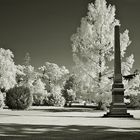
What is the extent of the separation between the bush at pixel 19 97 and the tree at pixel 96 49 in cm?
503

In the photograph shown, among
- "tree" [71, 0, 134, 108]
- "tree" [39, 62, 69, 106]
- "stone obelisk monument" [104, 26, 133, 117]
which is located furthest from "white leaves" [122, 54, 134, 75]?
"tree" [39, 62, 69, 106]

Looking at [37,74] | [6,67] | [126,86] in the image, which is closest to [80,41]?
[126,86]

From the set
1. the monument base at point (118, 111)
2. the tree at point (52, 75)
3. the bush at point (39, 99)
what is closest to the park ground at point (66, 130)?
the monument base at point (118, 111)

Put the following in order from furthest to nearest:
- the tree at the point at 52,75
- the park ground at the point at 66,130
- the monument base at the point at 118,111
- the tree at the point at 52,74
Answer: the tree at the point at 52,74
the tree at the point at 52,75
the monument base at the point at 118,111
the park ground at the point at 66,130

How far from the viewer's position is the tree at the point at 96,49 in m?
31.5

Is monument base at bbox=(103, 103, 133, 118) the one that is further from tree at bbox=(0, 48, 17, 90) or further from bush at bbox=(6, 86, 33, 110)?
tree at bbox=(0, 48, 17, 90)

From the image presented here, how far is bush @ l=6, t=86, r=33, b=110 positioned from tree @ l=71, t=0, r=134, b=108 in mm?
5026

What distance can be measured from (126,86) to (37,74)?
4421 cm

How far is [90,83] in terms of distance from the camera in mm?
31703

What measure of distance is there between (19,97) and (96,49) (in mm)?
8210

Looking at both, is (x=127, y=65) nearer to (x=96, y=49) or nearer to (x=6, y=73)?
(x=96, y=49)

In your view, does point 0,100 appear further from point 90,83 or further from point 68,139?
point 68,139

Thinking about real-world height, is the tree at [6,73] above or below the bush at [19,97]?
above

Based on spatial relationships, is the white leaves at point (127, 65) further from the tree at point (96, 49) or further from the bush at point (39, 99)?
the bush at point (39, 99)
